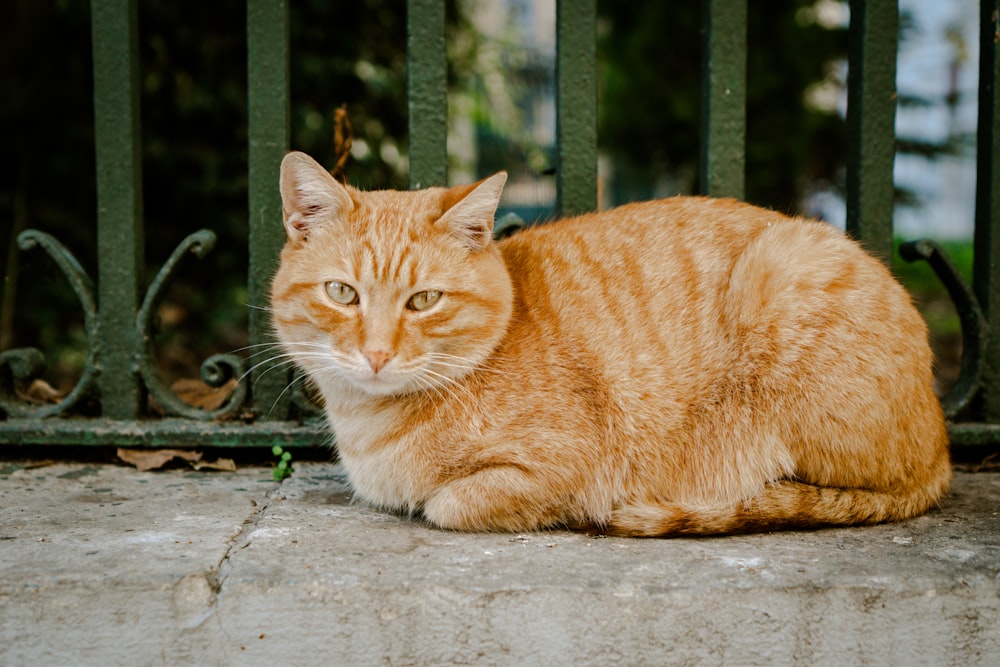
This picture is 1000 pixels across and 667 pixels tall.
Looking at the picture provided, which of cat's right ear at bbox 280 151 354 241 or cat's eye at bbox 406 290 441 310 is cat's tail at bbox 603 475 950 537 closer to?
cat's eye at bbox 406 290 441 310

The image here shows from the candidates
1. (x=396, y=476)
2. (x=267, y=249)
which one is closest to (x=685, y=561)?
(x=396, y=476)

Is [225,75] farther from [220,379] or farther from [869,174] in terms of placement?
[869,174]

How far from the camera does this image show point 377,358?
2152 millimetres

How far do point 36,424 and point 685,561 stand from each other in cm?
207

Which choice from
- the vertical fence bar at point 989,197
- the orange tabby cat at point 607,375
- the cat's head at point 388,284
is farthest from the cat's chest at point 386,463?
the vertical fence bar at point 989,197

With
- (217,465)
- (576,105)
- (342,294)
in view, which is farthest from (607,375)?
(217,465)

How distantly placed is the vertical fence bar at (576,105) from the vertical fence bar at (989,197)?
4.12ft

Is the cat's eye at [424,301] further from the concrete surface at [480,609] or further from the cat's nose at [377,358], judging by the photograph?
the concrete surface at [480,609]

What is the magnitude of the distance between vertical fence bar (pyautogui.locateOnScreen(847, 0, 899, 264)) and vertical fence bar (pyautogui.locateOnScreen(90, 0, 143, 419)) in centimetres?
230

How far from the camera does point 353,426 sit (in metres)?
2.41

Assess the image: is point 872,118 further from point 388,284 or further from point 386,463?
point 386,463

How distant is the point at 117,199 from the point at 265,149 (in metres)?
0.50

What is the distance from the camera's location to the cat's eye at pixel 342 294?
2312 mm

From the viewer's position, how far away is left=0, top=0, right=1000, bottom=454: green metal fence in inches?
104
